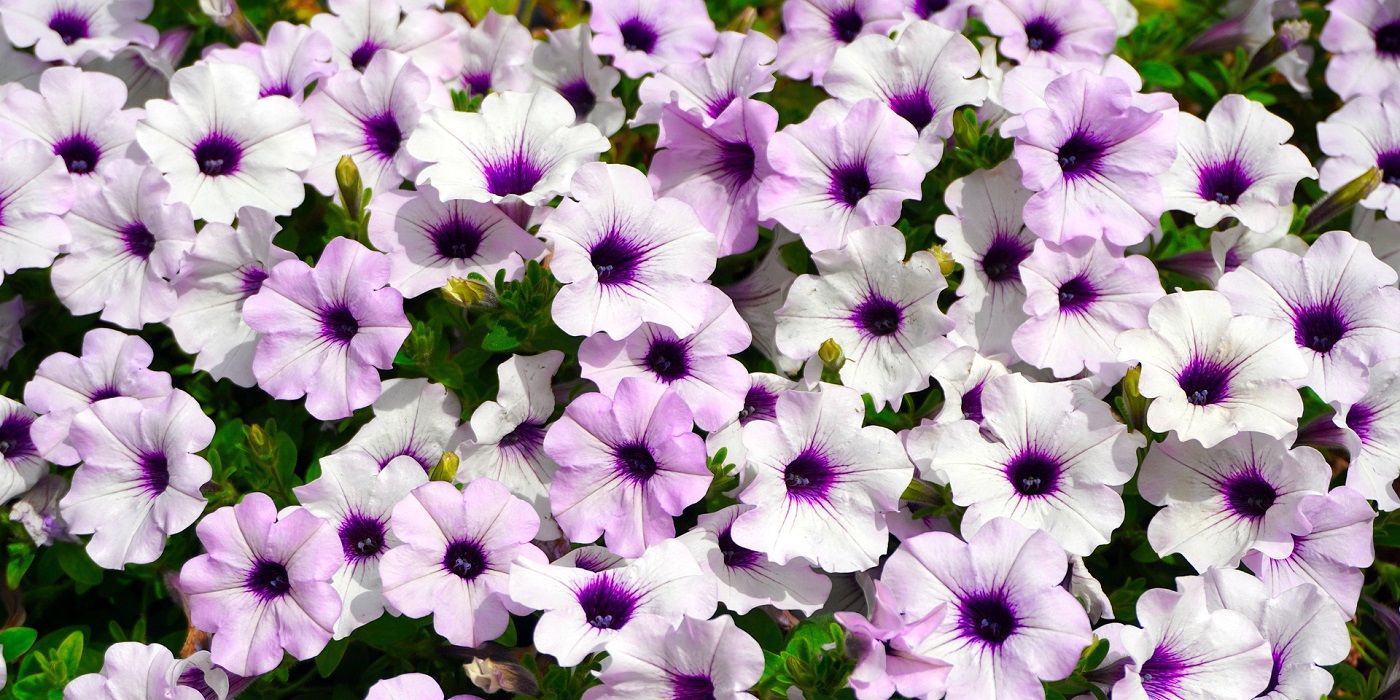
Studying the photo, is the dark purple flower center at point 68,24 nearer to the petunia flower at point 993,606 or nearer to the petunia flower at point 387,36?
the petunia flower at point 387,36

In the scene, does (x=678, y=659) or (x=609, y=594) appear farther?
(x=609, y=594)

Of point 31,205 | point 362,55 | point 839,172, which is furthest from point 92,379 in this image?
point 839,172

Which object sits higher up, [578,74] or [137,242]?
[578,74]

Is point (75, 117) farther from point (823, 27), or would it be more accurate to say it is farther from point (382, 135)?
point (823, 27)

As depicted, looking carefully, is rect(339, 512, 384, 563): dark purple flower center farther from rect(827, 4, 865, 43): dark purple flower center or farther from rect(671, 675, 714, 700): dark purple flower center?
rect(827, 4, 865, 43): dark purple flower center

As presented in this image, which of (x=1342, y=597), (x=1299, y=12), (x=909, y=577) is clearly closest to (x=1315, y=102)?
(x=1299, y=12)

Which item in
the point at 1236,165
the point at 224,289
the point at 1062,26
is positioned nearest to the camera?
the point at 224,289

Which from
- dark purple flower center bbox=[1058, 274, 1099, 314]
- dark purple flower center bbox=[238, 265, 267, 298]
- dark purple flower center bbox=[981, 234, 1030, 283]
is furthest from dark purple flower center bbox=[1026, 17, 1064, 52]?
dark purple flower center bbox=[238, 265, 267, 298]

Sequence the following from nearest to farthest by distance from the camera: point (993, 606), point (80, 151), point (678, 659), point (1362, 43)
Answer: point (678, 659) → point (993, 606) → point (80, 151) → point (1362, 43)

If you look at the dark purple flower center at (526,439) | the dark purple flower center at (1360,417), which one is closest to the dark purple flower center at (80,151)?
the dark purple flower center at (526,439)
